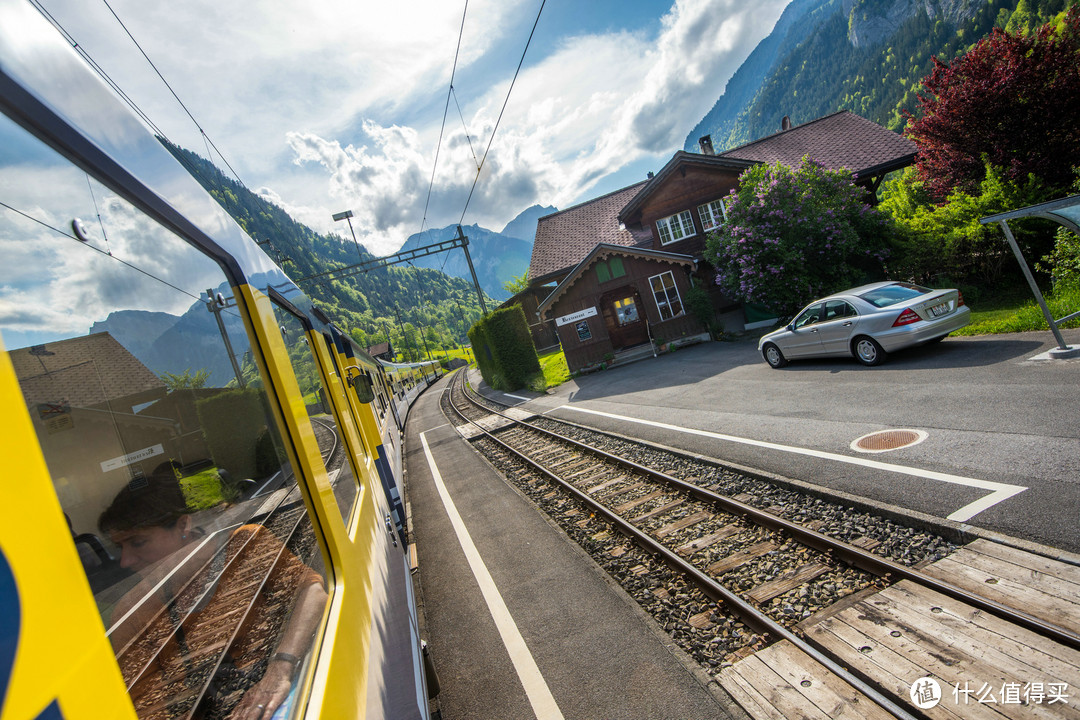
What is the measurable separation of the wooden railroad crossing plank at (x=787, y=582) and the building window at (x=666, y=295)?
19.0 metres

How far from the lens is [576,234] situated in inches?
1216

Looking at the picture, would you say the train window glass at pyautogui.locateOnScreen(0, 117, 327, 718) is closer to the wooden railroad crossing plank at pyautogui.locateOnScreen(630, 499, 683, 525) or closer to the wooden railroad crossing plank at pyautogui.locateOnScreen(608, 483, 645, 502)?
the wooden railroad crossing plank at pyautogui.locateOnScreen(630, 499, 683, 525)

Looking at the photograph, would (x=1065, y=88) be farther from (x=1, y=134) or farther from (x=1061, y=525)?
(x=1, y=134)

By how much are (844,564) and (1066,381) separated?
5322 mm

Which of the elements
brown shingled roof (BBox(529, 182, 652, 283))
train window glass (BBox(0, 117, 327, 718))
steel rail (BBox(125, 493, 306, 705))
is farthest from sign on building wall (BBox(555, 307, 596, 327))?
steel rail (BBox(125, 493, 306, 705))

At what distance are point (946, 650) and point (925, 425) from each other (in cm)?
445

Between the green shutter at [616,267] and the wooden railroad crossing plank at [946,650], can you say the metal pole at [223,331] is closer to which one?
the wooden railroad crossing plank at [946,650]

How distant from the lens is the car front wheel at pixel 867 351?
9.98 metres

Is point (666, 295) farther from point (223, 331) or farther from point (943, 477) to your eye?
point (223, 331)

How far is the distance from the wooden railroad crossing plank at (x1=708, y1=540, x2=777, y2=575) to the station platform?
0.91 meters

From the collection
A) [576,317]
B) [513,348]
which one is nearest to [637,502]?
[576,317]

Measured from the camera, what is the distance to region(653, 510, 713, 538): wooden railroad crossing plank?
19.5 feet

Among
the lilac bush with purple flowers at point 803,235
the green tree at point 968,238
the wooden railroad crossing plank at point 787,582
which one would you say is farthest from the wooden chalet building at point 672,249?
the wooden railroad crossing plank at point 787,582

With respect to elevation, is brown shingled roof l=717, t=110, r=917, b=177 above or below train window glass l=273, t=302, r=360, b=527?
above
